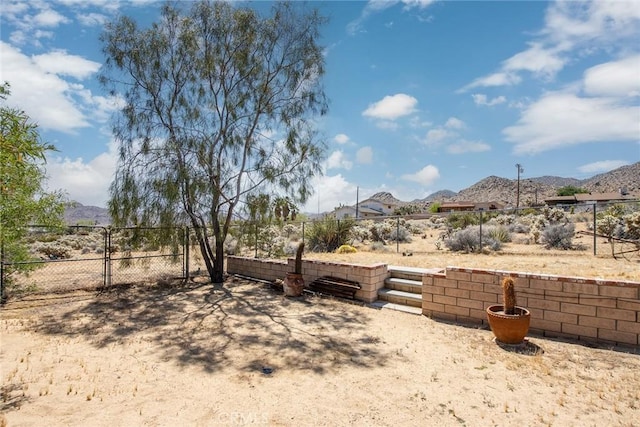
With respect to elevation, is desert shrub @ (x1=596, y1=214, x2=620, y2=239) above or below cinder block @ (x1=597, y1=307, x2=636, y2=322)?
above

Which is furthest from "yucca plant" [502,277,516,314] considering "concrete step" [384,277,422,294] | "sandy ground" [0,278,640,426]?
"concrete step" [384,277,422,294]

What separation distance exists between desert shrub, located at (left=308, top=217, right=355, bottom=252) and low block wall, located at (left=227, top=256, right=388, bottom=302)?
4459mm

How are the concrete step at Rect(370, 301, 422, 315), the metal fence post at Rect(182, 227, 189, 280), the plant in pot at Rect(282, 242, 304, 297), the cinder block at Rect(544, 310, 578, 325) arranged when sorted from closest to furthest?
the cinder block at Rect(544, 310, 578, 325) < the concrete step at Rect(370, 301, 422, 315) < the plant in pot at Rect(282, 242, 304, 297) < the metal fence post at Rect(182, 227, 189, 280)

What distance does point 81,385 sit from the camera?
3.83 meters

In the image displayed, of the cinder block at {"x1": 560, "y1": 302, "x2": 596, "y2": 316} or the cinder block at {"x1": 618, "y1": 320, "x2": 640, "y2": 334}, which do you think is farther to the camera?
the cinder block at {"x1": 560, "y1": 302, "x2": 596, "y2": 316}

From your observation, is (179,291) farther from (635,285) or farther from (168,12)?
(635,285)

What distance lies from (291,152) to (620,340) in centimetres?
755

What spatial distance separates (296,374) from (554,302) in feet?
13.0

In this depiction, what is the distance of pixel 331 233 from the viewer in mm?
14508

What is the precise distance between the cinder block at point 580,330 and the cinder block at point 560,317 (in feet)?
0.20

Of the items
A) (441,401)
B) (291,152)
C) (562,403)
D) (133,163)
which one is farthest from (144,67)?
(562,403)

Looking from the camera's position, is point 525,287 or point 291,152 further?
point 291,152

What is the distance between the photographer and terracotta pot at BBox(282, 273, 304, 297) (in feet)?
26.9

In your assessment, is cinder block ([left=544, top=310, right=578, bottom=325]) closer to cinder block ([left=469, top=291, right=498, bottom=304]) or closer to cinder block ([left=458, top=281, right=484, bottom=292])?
cinder block ([left=469, top=291, right=498, bottom=304])
